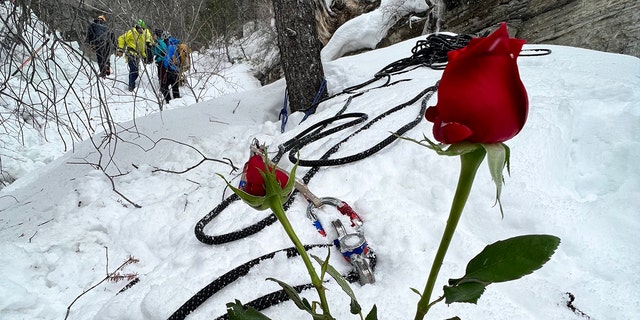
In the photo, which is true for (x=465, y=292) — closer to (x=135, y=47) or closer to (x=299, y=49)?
(x=135, y=47)

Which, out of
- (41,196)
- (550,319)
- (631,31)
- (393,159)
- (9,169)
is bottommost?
(631,31)

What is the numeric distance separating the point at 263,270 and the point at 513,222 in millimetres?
697

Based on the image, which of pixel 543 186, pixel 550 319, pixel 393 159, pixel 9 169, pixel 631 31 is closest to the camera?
pixel 550 319

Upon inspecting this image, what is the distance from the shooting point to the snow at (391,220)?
0.83 metres

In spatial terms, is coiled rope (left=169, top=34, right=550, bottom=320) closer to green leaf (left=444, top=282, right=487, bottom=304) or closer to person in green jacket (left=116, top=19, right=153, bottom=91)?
green leaf (left=444, top=282, right=487, bottom=304)

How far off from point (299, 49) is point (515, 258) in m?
2.44

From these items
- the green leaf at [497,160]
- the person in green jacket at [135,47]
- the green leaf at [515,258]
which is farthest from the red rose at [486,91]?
the person in green jacket at [135,47]

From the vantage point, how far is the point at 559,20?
4.22m

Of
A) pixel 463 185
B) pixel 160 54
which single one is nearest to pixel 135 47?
pixel 463 185

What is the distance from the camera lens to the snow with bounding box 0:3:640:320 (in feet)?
2.72

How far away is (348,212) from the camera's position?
107 centimetres

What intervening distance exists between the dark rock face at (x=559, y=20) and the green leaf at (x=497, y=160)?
4.39m

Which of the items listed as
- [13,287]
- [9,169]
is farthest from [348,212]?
[9,169]

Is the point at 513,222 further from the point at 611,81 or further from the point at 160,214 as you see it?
the point at 160,214
